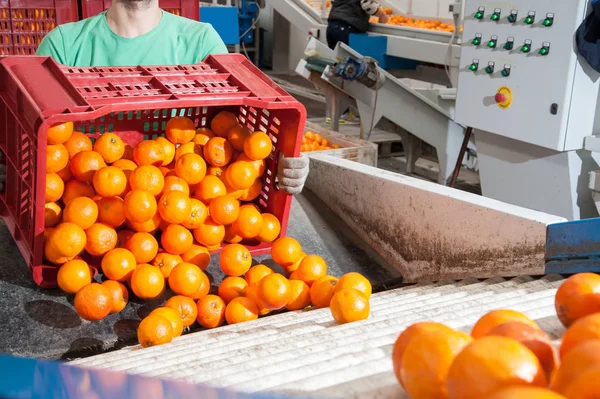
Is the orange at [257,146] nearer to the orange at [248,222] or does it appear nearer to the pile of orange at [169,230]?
the pile of orange at [169,230]

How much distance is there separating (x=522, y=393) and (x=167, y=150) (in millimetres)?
1739

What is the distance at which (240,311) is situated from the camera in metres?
2.02

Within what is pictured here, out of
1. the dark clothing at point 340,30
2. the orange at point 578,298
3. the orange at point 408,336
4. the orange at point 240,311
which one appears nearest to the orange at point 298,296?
the orange at point 240,311

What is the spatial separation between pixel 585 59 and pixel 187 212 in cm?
259

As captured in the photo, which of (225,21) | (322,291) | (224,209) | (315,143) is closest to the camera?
(322,291)

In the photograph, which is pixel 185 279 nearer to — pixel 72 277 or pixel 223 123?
pixel 72 277

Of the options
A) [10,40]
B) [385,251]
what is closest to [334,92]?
[10,40]

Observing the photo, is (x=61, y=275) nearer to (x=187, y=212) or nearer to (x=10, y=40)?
(x=187, y=212)

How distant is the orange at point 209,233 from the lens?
2223mm

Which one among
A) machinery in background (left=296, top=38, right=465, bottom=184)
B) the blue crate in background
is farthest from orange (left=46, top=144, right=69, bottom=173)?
the blue crate in background

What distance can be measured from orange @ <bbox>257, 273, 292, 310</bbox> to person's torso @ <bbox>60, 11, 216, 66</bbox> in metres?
1.09

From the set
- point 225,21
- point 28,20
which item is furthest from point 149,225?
point 225,21

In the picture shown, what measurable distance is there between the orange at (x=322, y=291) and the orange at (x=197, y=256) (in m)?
0.38

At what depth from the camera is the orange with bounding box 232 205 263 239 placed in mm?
2248
